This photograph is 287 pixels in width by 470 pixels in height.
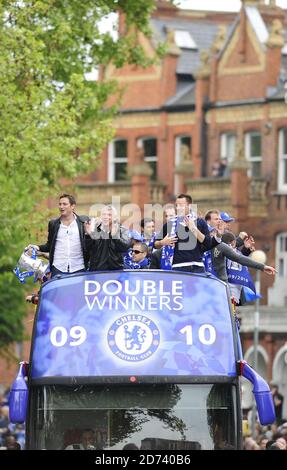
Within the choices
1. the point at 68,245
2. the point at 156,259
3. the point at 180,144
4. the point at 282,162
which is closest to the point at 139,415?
the point at 156,259

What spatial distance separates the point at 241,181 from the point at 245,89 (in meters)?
4.24

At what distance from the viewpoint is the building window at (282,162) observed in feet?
242

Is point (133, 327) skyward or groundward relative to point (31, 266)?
groundward

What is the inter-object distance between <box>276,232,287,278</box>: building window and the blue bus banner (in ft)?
154

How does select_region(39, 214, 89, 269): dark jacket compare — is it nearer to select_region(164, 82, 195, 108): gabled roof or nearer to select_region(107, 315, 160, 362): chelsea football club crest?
select_region(107, 315, 160, 362): chelsea football club crest

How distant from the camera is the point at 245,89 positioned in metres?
75.1

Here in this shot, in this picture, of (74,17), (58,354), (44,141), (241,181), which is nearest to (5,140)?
(44,141)

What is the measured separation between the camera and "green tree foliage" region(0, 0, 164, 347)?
3412 cm

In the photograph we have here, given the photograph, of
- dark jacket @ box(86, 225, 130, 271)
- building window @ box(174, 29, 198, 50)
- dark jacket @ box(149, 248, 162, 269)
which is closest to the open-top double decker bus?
dark jacket @ box(86, 225, 130, 271)

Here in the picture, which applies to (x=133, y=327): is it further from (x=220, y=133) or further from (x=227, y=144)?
(x=227, y=144)

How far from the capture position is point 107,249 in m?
25.3

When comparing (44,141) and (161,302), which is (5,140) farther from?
(161,302)

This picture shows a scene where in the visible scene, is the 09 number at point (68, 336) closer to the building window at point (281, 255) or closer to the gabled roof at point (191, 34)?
the building window at point (281, 255)

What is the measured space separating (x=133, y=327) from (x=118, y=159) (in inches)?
2165
